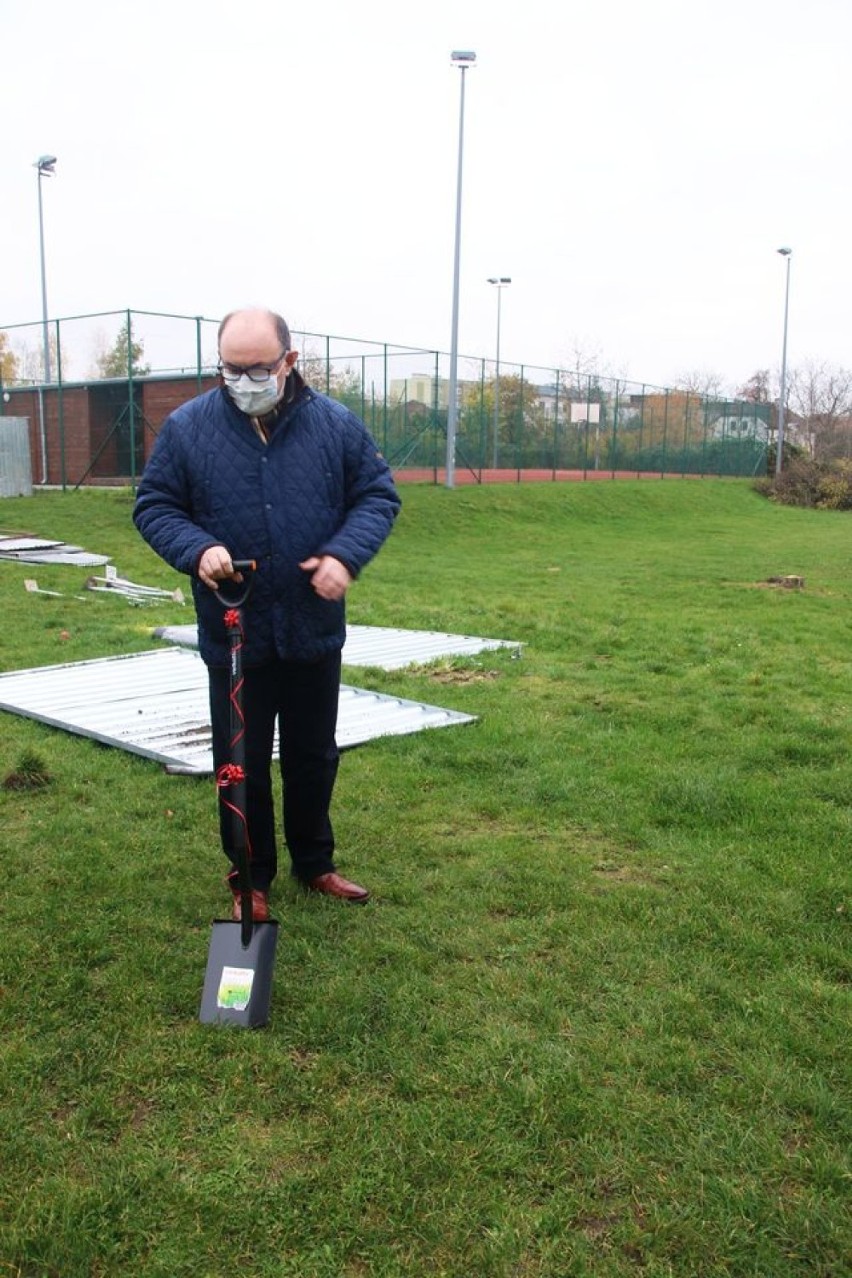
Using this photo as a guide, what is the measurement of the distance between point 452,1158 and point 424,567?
13670 millimetres

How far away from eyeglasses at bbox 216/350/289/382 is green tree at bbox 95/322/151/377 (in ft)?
64.4

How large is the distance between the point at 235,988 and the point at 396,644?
18.8 ft

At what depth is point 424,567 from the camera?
15875 millimetres

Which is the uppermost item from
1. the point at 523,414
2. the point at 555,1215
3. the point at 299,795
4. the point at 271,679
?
the point at 523,414

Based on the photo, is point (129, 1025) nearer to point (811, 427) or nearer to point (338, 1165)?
point (338, 1165)

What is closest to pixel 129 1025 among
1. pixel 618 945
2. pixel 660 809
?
pixel 618 945

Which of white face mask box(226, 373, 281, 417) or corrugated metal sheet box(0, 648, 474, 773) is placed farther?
corrugated metal sheet box(0, 648, 474, 773)

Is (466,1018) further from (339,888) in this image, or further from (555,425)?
(555,425)

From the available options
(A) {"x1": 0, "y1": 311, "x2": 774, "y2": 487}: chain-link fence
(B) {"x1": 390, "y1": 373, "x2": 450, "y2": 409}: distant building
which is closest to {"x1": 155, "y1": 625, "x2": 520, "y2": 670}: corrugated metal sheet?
(A) {"x1": 0, "y1": 311, "x2": 774, "y2": 487}: chain-link fence

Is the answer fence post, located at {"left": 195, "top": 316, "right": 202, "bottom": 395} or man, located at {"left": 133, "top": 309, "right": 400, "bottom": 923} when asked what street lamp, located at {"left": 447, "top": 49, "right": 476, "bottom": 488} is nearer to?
fence post, located at {"left": 195, "top": 316, "right": 202, "bottom": 395}

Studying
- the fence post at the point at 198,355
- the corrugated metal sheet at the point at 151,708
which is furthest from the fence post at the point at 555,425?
the corrugated metal sheet at the point at 151,708

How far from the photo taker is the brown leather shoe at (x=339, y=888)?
12.1 feet

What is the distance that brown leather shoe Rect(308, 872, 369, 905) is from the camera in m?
3.70

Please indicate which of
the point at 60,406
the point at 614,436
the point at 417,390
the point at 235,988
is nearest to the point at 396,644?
the point at 235,988
